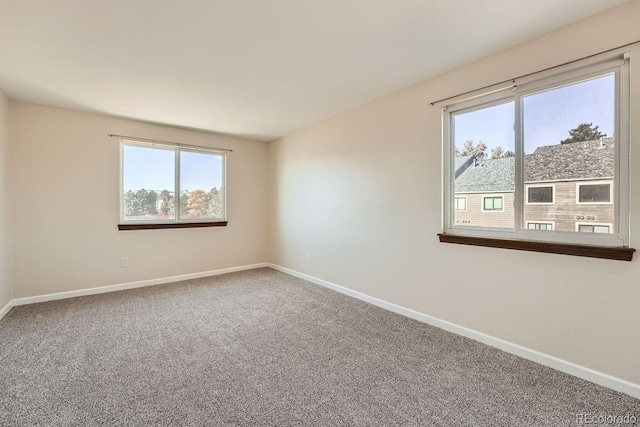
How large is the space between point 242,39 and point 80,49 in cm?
124

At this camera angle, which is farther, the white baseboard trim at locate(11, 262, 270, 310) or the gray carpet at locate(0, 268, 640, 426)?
the white baseboard trim at locate(11, 262, 270, 310)

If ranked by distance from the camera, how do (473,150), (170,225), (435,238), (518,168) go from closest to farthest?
(518,168), (473,150), (435,238), (170,225)

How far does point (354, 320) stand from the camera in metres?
2.79

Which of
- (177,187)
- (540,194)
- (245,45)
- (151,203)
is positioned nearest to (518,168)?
(540,194)

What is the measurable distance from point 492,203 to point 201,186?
13.1ft

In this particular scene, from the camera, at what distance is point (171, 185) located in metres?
4.20

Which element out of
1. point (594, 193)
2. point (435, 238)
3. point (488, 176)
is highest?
point (488, 176)

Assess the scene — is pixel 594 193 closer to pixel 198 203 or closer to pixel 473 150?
pixel 473 150

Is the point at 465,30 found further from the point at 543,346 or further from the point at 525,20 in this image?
the point at 543,346

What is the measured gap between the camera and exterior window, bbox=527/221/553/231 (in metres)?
2.02

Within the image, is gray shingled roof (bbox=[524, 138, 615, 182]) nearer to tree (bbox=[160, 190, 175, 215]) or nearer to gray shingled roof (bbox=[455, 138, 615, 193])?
gray shingled roof (bbox=[455, 138, 615, 193])

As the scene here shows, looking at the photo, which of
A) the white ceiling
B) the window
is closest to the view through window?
the white ceiling

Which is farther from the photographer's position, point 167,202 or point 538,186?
point 167,202

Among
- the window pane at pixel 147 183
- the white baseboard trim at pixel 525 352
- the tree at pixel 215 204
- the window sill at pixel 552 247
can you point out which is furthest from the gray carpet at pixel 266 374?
the tree at pixel 215 204
